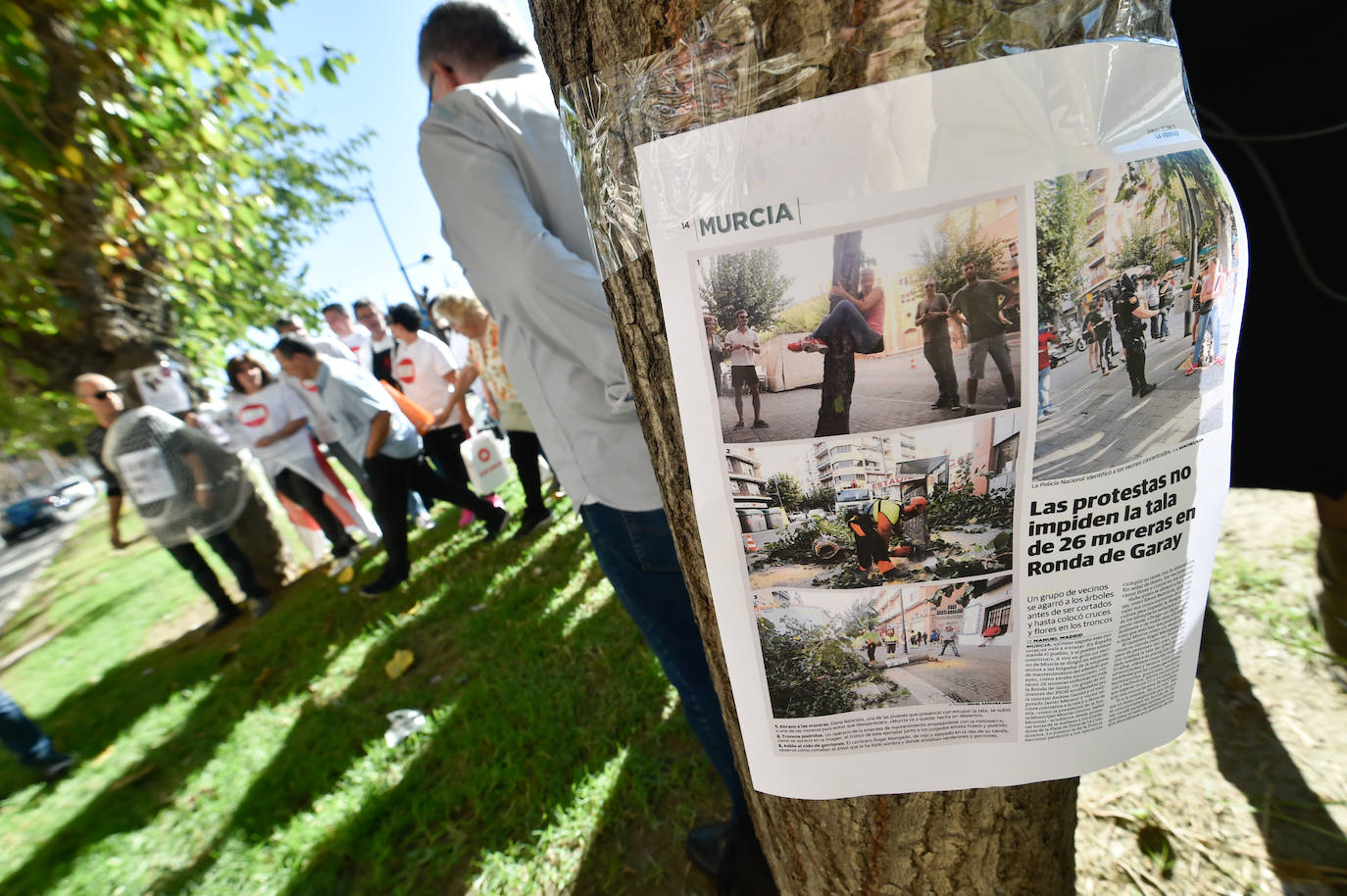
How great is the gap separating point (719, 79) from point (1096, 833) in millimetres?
1774

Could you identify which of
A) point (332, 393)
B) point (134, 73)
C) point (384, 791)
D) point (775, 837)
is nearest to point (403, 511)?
point (332, 393)

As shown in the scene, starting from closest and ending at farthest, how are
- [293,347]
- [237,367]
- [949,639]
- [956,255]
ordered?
[956,255]
[949,639]
[293,347]
[237,367]

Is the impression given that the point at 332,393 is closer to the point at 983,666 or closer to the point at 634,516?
the point at 634,516

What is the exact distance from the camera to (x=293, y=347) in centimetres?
382

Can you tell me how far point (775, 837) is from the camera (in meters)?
0.92

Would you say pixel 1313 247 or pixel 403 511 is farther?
pixel 403 511

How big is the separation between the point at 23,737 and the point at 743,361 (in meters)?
4.94

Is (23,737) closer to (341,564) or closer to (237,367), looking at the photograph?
(341,564)

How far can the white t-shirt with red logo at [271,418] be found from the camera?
465 centimetres

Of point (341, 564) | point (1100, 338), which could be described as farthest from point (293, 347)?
point (1100, 338)

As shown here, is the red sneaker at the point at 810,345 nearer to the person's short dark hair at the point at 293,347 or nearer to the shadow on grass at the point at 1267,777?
the shadow on grass at the point at 1267,777

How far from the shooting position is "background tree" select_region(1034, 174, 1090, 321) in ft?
1.51

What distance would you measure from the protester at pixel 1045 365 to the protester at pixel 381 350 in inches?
213

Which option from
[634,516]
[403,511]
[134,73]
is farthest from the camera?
[403,511]
